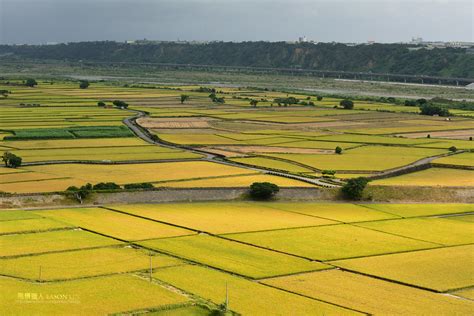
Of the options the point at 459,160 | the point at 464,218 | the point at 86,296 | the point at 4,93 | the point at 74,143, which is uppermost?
the point at 4,93

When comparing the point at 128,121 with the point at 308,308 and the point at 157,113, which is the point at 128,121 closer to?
the point at 157,113

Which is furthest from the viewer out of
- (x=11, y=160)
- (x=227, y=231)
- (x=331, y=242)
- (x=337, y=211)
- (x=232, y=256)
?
(x=11, y=160)

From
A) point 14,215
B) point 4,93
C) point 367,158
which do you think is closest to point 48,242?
point 14,215

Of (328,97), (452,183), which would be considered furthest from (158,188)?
(328,97)

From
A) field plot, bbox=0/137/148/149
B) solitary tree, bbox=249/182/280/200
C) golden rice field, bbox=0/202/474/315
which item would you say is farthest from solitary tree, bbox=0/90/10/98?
golden rice field, bbox=0/202/474/315

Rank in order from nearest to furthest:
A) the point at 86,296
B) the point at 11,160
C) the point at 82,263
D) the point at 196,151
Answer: the point at 86,296, the point at 82,263, the point at 11,160, the point at 196,151

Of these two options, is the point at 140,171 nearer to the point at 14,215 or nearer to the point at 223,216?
the point at 223,216
